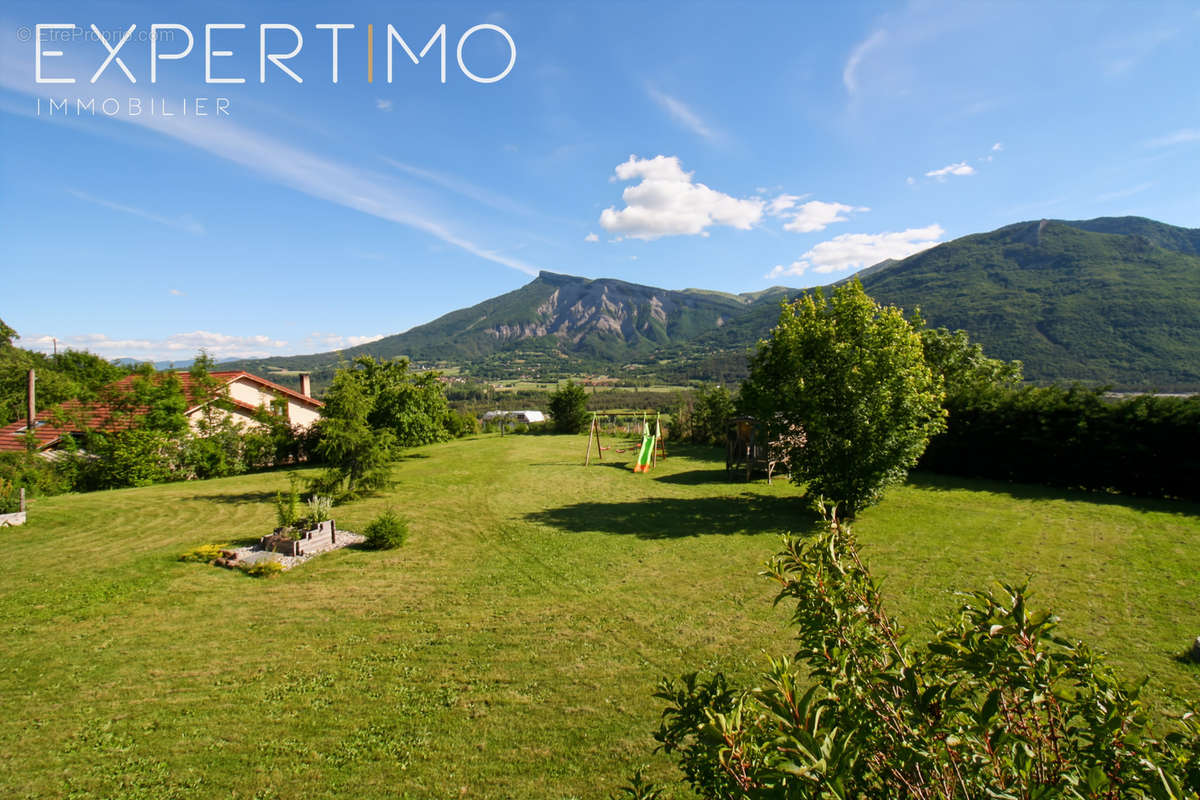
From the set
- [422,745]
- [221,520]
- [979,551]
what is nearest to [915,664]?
[422,745]

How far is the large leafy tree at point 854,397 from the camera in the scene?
1069cm

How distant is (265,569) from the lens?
871 cm

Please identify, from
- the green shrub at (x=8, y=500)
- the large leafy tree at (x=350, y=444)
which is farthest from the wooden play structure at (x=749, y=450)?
the green shrub at (x=8, y=500)

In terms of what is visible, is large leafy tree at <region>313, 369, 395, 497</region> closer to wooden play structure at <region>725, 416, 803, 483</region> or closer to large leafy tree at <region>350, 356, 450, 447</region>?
large leafy tree at <region>350, 356, 450, 447</region>

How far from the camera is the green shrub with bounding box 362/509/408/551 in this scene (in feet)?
33.0

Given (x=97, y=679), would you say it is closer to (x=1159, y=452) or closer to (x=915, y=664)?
(x=915, y=664)

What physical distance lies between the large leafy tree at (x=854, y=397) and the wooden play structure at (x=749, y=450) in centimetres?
467

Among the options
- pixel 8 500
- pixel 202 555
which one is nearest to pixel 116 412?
pixel 8 500

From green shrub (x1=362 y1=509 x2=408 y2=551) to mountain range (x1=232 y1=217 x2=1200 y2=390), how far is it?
11346 millimetres

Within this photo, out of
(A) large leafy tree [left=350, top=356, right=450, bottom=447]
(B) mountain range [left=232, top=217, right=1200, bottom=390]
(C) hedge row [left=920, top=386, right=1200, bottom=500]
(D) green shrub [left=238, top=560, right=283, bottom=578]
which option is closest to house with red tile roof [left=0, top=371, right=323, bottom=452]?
(A) large leafy tree [left=350, top=356, right=450, bottom=447]

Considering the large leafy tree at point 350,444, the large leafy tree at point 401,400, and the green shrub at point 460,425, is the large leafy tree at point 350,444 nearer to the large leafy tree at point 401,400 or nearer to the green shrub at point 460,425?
the large leafy tree at point 401,400

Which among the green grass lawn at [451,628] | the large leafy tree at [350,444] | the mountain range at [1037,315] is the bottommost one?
the green grass lawn at [451,628]

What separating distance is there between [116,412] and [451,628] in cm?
1844

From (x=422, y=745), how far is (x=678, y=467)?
16.1 m
